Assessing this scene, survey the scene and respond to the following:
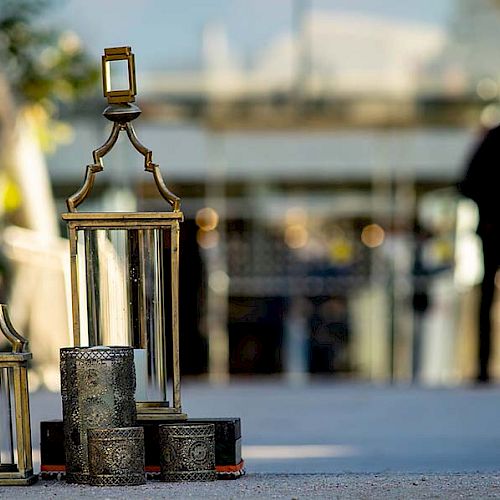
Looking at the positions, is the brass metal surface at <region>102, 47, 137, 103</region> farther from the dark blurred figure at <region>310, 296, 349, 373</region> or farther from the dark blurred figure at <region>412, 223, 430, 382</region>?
the dark blurred figure at <region>310, 296, 349, 373</region>

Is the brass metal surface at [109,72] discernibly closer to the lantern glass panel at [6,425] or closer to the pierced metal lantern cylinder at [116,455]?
the lantern glass panel at [6,425]

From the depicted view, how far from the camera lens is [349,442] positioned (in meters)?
7.96

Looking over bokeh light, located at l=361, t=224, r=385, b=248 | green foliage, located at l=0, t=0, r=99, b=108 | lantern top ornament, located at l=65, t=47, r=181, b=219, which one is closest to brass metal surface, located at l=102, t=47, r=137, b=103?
lantern top ornament, located at l=65, t=47, r=181, b=219

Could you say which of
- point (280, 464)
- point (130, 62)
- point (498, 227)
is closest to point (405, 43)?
point (498, 227)

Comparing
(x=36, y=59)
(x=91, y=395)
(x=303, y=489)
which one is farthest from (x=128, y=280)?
(x=36, y=59)

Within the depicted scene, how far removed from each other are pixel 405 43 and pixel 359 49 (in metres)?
0.46

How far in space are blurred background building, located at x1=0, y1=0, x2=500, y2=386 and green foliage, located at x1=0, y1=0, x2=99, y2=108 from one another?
158 cm

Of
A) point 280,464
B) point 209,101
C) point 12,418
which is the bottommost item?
point 280,464

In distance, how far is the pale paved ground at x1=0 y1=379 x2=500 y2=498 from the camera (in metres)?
5.39

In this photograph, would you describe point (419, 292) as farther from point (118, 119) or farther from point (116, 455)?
point (116, 455)

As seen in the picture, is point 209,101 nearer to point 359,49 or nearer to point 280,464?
point 359,49

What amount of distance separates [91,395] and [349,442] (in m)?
2.75

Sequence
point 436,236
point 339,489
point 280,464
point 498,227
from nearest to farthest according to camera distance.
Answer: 1. point 339,489
2. point 280,464
3. point 498,227
4. point 436,236

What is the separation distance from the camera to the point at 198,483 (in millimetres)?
5516
